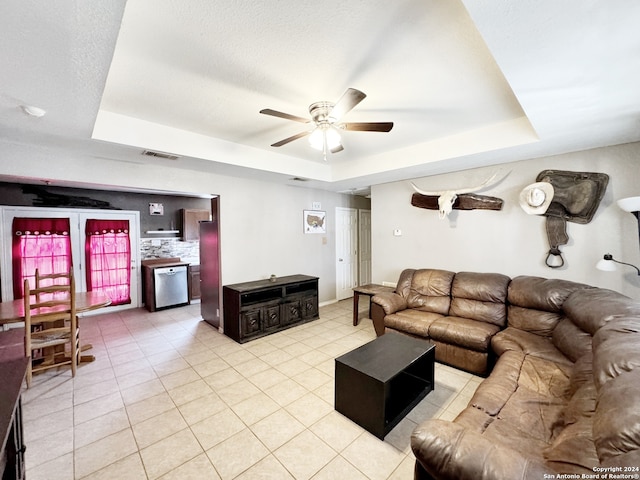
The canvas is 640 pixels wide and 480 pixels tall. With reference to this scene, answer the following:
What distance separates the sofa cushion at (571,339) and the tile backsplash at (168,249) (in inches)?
255

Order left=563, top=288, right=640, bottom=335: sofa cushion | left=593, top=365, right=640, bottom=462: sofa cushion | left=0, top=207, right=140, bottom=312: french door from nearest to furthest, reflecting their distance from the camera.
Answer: left=593, top=365, right=640, bottom=462: sofa cushion
left=563, top=288, right=640, bottom=335: sofa cushion
left=0, top=207, right=140, bottom=312: french door

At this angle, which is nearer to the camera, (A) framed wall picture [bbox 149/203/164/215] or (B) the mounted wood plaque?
(B) the mounted wood plaque

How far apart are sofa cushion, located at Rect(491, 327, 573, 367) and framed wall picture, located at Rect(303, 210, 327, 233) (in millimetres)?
3445

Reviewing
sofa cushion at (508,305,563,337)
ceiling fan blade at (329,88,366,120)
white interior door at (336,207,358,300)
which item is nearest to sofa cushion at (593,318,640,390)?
sofa cushion at (508,305,563,337)

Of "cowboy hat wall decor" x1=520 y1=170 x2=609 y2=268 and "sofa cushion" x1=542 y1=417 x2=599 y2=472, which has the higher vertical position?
"cowboy hat wall decor" x1=520 y1=170 x2=609 y2=268

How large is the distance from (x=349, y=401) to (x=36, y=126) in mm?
3471

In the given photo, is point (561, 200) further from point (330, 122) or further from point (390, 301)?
point (330, 122)

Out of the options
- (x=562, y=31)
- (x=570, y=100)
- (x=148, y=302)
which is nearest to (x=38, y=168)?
(x=148, y=302)

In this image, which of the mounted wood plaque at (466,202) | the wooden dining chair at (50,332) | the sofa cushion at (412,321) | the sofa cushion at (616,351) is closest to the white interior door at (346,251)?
the mounted wood plaque at (466,202)

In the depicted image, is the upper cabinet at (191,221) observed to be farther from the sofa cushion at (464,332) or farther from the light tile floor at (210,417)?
the sofa cushion at (464,332)

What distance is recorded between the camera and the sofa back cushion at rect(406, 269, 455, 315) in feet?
11.8

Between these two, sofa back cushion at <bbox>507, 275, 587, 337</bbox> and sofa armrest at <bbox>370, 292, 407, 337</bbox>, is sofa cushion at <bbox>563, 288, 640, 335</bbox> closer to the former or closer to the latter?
sofa back cushion at <bbox>507, 275, 587, 337</bbox>

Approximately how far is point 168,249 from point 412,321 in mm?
5390

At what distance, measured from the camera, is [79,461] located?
5.87ft
